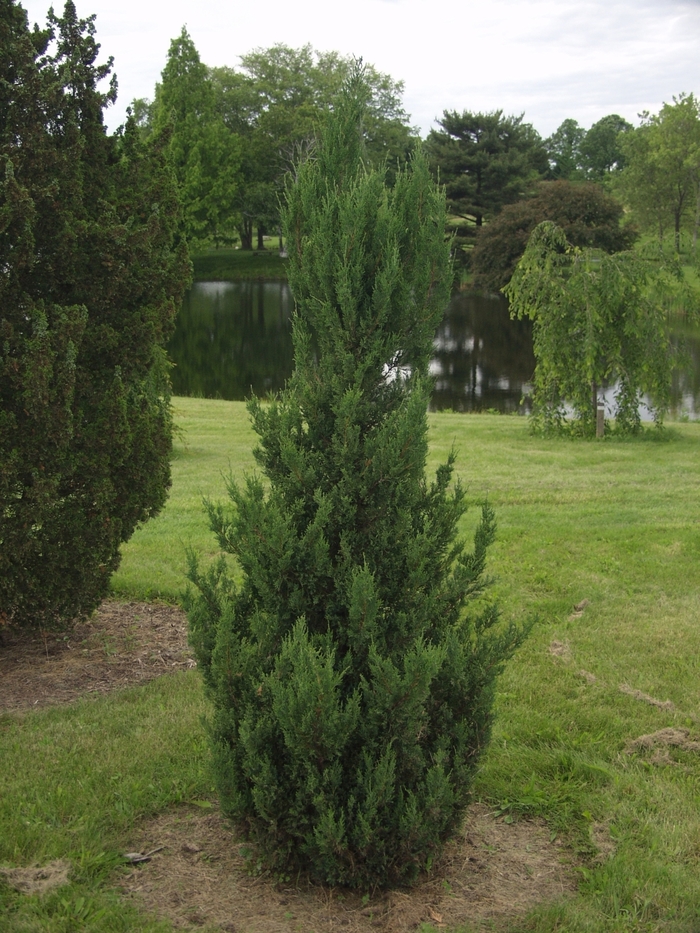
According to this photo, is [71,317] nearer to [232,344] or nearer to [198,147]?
[232,344]

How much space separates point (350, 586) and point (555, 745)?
6.54 ft

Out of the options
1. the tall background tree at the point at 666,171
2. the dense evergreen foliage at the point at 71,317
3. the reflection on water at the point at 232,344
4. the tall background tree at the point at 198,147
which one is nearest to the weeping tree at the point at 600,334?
the reflection on water at the point at 232,344

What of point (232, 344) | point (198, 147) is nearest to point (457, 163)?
point (198, 147)

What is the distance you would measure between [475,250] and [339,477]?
4722cm

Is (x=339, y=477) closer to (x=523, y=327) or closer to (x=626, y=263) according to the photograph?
(x=626, y=263)

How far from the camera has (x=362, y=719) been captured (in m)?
3.21

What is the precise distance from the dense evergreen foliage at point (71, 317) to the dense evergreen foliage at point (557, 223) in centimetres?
4102

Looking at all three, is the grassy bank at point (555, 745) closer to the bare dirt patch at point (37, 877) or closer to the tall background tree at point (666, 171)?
the bare dirt patch at point (37, 877)

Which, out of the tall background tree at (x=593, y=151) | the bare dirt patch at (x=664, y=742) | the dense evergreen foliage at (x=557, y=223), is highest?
the tall background tree at (x=593, y=151)

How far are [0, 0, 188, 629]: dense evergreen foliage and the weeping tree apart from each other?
1155 cm

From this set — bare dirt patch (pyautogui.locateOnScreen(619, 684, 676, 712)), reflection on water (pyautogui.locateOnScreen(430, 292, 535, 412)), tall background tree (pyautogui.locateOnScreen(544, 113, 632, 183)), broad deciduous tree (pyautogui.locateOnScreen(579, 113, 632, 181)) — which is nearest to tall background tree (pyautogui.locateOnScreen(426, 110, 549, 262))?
reflection on water (pyautogui.locateOnScreen(430, 292, 535, 412))

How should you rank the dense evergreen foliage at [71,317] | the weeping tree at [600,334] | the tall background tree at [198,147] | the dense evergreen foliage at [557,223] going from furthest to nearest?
the tall background tree at [198,147], the dense evergreen foliage at [557,223], the weeping tree at [600,334], the dense evergreen foliage at [71,317]

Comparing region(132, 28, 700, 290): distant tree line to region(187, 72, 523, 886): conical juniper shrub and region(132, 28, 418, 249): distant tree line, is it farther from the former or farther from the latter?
region(187, 72, 523, 886): conical juniper shrub

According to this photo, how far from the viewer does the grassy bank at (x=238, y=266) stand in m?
60.9
